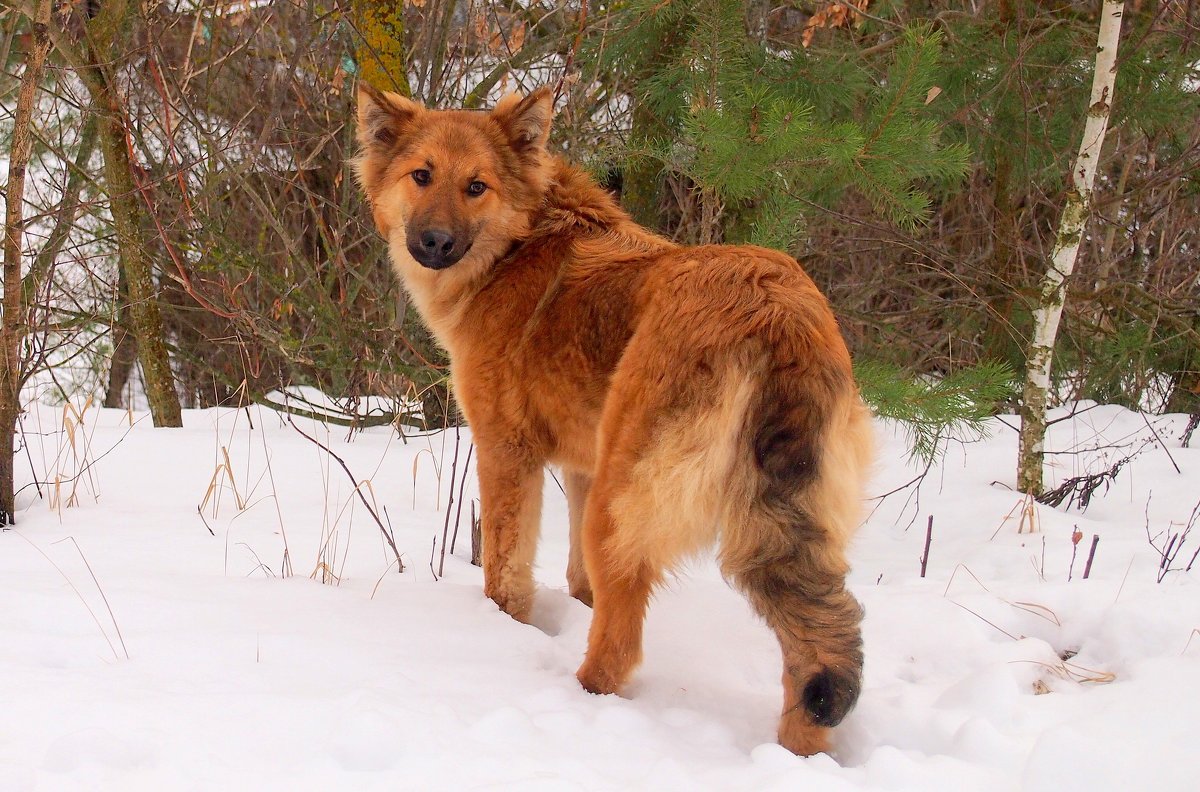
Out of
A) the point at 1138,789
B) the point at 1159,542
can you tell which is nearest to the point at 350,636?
the point at 1138,789

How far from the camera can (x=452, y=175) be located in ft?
11.6

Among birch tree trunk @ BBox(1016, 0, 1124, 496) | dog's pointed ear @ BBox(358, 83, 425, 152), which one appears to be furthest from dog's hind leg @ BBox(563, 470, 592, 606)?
birch tree trunk @ BBox(1016, 0, 1124, 496)

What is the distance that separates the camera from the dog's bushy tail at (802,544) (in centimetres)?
232

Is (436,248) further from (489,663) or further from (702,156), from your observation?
(489,663)

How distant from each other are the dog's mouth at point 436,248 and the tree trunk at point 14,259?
5.05 feet

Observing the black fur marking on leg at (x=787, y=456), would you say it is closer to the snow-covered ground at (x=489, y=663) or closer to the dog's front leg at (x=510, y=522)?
the snow-covered ground at (x=489, y=663)

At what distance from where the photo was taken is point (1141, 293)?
Answer: 587 centimetres

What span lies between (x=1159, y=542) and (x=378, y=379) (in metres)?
4.72

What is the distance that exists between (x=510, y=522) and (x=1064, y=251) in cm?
329

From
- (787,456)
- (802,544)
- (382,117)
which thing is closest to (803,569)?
(802,544)

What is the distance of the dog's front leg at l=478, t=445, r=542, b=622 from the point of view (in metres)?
3.31

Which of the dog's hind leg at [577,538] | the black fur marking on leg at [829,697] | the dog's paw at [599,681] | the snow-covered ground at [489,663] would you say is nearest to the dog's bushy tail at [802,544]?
the black fur marking on leg at [829,697]

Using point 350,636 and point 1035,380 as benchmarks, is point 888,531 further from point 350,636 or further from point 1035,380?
point 350,636

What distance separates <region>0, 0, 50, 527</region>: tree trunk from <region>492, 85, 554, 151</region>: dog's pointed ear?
1.77m
